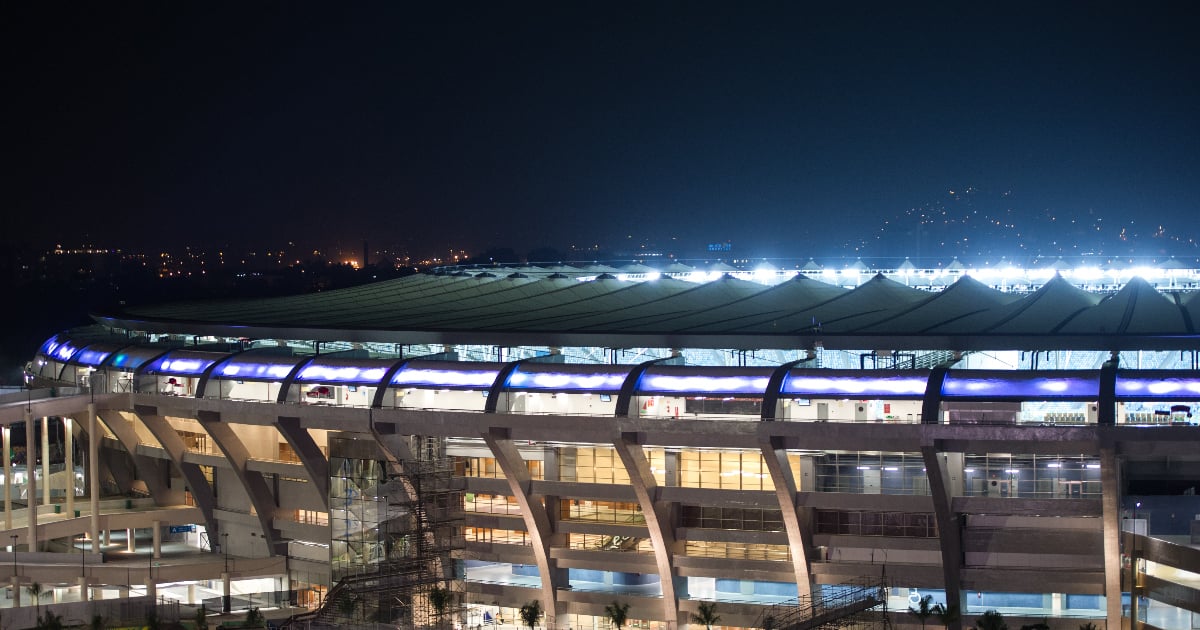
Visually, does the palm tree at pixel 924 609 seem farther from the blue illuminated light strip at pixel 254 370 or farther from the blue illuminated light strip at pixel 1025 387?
the blue illuminated light strip at pixel 254 370

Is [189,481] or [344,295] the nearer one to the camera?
[189,481]

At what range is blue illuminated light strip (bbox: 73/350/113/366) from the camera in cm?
5747

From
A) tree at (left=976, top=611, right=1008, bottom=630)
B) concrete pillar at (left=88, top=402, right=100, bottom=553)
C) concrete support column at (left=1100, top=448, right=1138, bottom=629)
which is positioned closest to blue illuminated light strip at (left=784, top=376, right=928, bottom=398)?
concrete support column at (left=1100, top=448, right=1138, bottom=629)

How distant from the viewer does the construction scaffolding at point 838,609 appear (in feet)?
118

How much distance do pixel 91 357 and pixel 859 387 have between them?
36492 millimetres

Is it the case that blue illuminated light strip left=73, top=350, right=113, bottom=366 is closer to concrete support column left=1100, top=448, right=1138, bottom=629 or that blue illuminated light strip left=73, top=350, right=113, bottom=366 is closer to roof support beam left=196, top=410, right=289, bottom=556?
roof support beam left=196, top=410, right=289, bottom=556

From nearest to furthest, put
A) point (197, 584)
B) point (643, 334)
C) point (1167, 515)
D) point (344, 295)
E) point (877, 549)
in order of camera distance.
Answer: point (1167, 515), point (877, 549), point (643, 334), point (197, 584), point (344, 295)

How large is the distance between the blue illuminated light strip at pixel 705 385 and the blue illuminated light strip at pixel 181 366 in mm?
19700

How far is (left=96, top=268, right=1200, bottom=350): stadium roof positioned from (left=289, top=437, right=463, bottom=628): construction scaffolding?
26.5 feet

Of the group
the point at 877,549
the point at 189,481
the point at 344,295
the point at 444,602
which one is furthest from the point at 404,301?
the point at 877,549

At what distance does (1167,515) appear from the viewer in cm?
3838

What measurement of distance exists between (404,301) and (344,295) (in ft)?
26.3

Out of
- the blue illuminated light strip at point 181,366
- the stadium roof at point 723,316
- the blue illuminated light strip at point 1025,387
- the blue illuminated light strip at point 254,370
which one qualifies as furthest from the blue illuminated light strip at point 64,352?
the blue illuminated light strip at point 1025,387

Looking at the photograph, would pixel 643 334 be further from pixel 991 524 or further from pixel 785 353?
pixel 991 524
